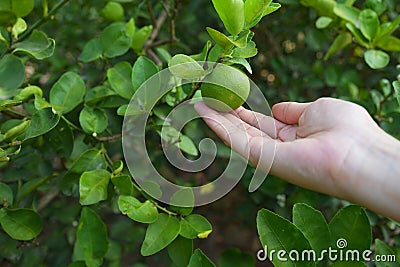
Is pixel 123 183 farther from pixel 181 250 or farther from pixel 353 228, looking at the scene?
pixel 353 228

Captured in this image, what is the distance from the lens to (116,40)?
4.10 feet

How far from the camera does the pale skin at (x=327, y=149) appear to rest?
0.85 metres

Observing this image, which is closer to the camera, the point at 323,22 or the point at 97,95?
the point at 97,95

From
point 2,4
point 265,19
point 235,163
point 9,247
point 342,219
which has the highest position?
point 2,4

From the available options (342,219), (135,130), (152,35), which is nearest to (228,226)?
(152,35)

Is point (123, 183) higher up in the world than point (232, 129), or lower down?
lower down

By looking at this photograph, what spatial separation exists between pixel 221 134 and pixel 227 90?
0.10m

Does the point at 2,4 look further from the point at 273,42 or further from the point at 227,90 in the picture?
the point at 273,42

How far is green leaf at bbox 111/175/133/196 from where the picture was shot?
1016mm

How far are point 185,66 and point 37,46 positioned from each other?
0.37 m

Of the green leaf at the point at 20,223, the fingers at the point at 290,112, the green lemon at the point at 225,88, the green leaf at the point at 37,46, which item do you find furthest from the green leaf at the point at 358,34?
the green leaf at the point at 20,223

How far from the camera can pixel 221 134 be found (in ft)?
3.24

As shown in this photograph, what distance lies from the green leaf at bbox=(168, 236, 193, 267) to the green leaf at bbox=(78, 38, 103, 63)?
1.57 ft

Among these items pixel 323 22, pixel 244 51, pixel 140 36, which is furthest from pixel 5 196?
pixel 323 22
